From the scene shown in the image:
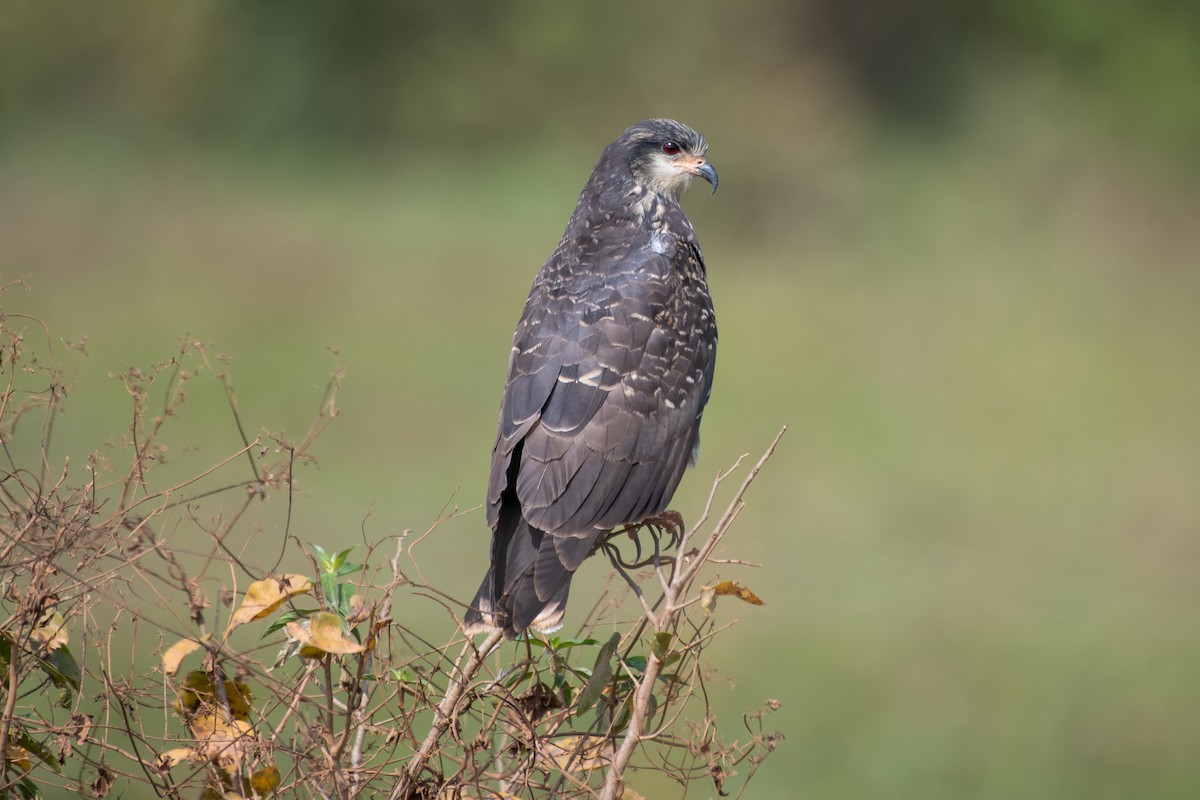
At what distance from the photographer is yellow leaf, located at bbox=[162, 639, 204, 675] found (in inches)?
106

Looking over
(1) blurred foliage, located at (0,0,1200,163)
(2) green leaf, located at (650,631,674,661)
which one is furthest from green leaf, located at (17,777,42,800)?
(1) blurred foliage, located at (0,0,1200,163)

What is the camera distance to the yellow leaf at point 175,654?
106 inches

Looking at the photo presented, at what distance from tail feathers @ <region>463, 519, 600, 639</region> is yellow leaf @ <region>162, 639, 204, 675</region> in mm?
681

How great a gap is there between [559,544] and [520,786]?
80 centimetres

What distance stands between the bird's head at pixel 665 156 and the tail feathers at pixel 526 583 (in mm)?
1372

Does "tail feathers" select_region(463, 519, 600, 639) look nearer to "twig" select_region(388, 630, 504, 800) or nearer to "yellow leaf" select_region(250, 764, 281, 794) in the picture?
"twig" select_region(388, 630, 504, 800)

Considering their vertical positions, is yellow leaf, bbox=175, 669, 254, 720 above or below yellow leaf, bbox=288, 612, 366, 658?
below

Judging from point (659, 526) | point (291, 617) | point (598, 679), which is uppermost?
point (659, 526)

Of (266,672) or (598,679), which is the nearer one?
(266,672)

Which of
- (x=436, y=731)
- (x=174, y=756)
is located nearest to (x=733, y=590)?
(x=436, y=731)

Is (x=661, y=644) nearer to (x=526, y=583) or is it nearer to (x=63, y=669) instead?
(x=526, y=583)

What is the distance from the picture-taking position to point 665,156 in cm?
472

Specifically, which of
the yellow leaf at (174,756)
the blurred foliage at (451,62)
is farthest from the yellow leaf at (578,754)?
the blurred foliage at (451,62)

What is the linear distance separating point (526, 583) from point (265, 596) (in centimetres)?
88
